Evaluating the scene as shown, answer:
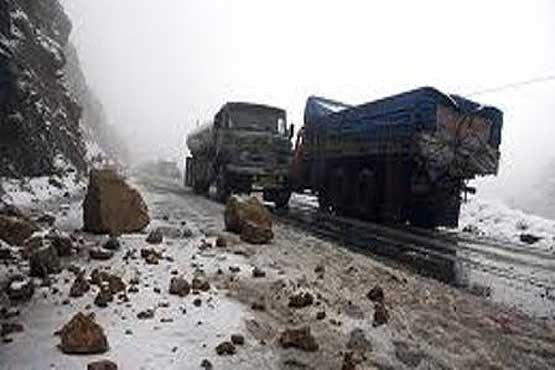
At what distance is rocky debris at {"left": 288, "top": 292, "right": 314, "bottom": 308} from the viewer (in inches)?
323

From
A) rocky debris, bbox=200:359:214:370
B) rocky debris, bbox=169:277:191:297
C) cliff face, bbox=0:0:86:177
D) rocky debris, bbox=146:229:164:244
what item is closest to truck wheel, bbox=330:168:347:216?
cliff face, bbox=0:0:86:177

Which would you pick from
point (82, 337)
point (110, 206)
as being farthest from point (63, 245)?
point (82, 337)

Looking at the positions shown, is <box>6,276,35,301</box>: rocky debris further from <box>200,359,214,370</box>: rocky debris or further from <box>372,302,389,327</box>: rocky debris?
<box>372,302,389,327</box>: rocky debris

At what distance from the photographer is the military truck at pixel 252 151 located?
22.3 metres

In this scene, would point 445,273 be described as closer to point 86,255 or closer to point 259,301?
point 259,301

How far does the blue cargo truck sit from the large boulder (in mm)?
9126

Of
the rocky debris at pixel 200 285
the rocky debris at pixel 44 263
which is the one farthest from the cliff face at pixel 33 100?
the rocky debris at pixel 200 285

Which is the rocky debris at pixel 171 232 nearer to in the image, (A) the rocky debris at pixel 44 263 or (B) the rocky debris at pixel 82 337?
(A) the rocky debris at pixel 44 263

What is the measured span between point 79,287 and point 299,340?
8.53 ft

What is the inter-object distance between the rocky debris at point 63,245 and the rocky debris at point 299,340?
13.8 ft

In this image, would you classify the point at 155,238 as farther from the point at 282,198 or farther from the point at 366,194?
the point at 282,198

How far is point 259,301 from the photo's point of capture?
8.23 m

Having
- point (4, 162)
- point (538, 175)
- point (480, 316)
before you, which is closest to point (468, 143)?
point (480, 316)

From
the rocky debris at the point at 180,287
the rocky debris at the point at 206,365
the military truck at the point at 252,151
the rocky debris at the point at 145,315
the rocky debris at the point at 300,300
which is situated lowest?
the rocky debris at the point at 206,365
